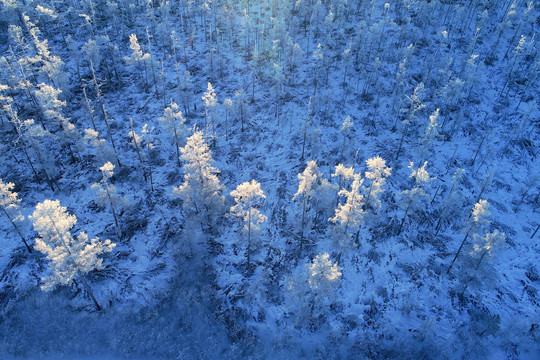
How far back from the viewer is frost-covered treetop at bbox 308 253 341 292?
2505cm

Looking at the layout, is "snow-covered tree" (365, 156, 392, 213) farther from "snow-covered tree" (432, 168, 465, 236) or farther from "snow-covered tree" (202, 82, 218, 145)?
"snow-covered tree" (202, 82, 218, 145)

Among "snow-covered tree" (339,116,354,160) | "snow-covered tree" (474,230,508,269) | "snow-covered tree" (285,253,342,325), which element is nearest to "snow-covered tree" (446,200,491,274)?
"snow-covered tree" (474,230,508,269)

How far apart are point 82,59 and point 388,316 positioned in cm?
7103

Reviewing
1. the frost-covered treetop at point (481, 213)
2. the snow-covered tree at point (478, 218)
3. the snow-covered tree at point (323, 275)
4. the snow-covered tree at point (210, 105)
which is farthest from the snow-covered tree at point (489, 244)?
the snow-covered tree at point (210, 105)

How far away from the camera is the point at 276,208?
3919cm

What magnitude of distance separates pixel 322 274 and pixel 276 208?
15.0m

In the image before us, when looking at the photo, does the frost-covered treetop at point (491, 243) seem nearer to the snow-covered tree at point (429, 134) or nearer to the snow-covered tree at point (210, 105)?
the snow-covered tree at point (429, 134)

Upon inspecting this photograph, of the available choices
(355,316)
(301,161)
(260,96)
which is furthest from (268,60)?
(355,316)

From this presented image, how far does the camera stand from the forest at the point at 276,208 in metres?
28.6

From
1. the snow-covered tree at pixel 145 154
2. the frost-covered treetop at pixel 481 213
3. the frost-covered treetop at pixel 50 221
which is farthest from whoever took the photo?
the snow-covered tree at pixel 145 154

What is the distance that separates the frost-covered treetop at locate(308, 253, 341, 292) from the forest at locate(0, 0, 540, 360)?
7.2 inches

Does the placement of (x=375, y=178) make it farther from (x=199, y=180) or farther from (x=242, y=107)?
(x=242, y=107)

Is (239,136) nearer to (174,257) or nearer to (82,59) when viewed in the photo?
(174,257)

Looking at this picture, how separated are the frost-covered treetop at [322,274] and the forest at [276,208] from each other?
0.18 meters
